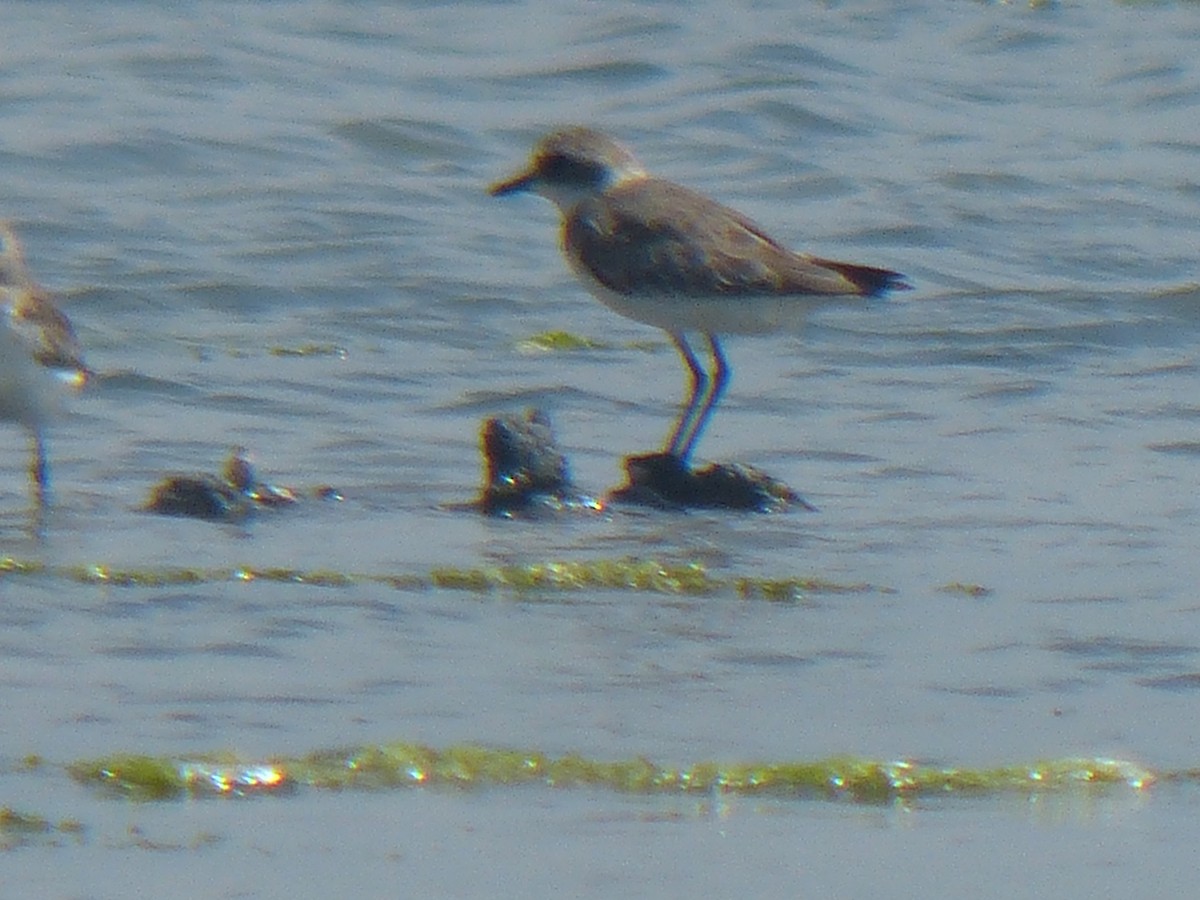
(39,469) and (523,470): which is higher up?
(523,470)

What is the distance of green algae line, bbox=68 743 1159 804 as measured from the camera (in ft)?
15.4

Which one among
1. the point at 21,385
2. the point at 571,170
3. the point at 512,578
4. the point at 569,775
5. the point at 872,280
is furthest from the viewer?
the point at 571,170

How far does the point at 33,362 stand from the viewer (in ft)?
26.1

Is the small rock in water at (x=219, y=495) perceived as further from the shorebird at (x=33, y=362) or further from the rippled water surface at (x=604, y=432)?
the shorebird at (x=33, y=362)

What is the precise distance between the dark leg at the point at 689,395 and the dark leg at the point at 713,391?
0.02m

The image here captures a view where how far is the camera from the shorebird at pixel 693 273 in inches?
342

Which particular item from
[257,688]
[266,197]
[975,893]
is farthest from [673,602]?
[266,197]

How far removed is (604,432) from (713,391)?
411 millimetres

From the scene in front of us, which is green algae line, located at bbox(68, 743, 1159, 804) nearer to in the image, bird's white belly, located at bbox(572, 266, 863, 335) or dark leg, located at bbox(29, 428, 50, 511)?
dark leg, located at bbox(29, 428, 50, 511)

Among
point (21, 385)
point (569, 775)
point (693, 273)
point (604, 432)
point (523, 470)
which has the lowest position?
point (604, 432)

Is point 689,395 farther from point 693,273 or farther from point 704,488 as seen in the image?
point 704,488

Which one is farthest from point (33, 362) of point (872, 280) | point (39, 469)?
point (872, 280)

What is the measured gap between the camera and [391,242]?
39.9 feet

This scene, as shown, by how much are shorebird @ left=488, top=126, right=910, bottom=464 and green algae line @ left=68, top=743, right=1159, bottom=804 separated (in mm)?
3477
